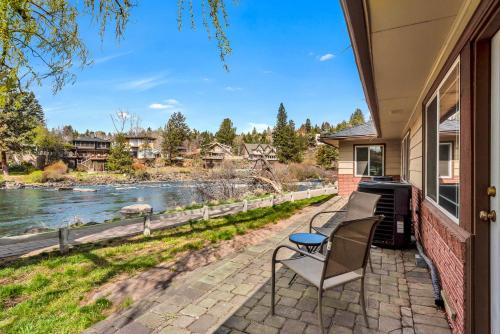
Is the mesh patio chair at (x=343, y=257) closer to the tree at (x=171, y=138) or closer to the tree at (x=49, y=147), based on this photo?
the tree at (x=171, y=138)

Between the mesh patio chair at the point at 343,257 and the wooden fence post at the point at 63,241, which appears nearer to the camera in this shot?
the mesh patio chair at the point at 343,257

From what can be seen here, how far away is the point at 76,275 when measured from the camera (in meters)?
3.54

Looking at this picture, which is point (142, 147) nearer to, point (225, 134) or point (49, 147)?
point (49, 147)

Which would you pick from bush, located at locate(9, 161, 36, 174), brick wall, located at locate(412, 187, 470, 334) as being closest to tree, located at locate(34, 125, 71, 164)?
bush, located at locate(9, 161, 36, 174)

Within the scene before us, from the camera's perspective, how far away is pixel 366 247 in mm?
2283

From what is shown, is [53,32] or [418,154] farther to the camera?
[418,154]

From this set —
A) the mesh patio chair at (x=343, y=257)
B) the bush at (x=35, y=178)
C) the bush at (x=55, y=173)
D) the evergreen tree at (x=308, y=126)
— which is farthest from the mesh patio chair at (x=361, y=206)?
the evergreen tree at (x=308, y=126)

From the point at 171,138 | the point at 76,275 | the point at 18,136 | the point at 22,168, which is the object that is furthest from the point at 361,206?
the point at 22,168

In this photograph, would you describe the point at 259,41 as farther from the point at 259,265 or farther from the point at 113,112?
the point at 113,112

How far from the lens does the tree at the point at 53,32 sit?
8.49 ft

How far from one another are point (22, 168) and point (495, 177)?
50918 millimetres

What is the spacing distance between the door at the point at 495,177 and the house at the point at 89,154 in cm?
4915

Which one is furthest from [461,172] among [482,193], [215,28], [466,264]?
[215,28]

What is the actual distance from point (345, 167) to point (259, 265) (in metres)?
9.31
